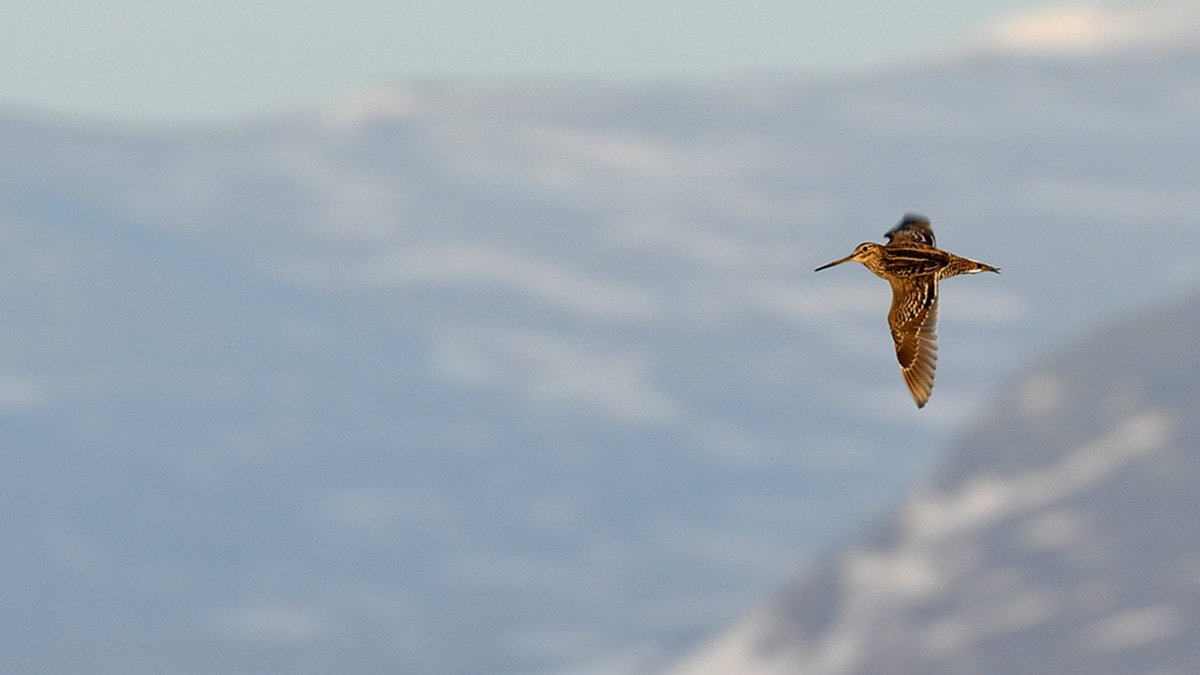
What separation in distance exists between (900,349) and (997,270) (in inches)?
211

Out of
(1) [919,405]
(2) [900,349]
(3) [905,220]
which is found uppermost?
(3) [905,220]

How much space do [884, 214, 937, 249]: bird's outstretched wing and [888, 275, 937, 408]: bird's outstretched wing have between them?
0.66 meters

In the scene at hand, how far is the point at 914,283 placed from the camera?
32812 mm

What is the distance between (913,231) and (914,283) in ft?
5.00

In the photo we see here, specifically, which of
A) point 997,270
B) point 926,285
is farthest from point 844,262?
point 997,270

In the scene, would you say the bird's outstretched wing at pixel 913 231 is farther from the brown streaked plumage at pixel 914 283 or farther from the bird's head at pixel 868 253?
the bird's head at pixel 868 253

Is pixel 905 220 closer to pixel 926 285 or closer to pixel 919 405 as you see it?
pixel 926 285

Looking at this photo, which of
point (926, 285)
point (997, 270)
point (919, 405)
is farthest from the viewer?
point (926, 285)

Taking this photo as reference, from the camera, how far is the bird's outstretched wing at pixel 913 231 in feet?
109

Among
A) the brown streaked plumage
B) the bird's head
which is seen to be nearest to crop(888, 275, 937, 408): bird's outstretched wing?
the brown streaked plumage

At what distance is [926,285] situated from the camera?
108 feet

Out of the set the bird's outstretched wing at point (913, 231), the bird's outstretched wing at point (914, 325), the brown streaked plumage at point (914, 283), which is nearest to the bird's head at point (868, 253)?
the brown streaked plumage at point (914, 283)

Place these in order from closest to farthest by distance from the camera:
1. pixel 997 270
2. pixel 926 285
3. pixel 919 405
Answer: pixel 997 270, pixel 919 405, pixel 926 285

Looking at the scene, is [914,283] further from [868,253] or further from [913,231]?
[913,231]
